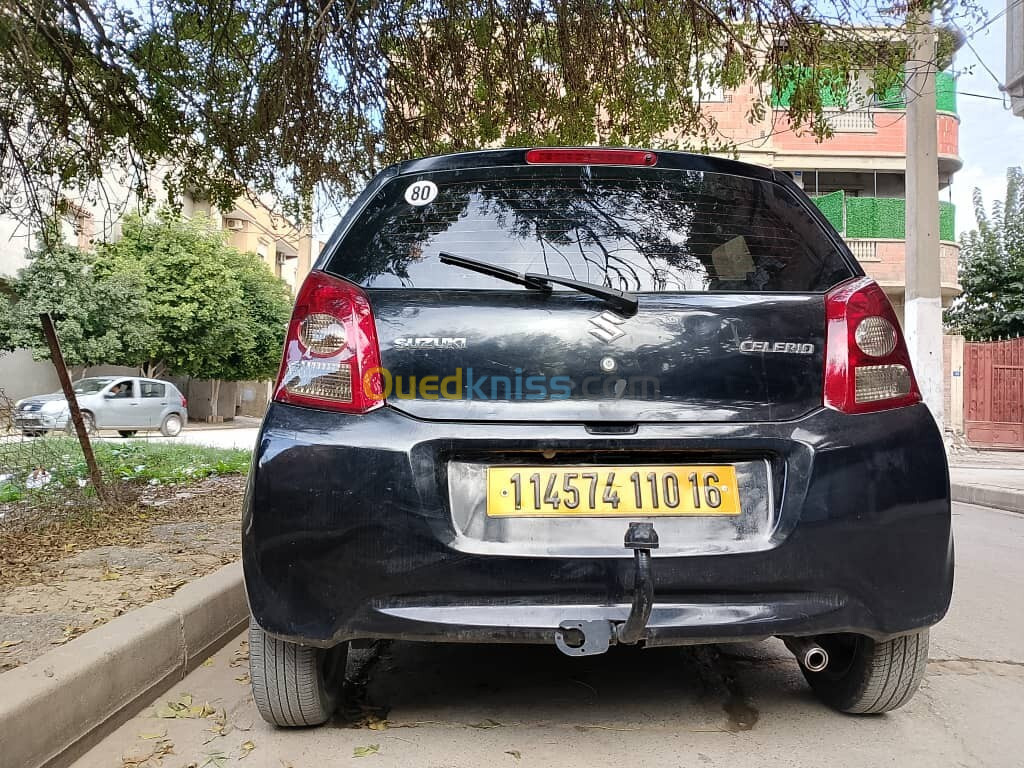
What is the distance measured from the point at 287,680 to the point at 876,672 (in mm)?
1674

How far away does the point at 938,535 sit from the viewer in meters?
2.29

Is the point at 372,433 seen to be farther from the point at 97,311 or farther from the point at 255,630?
the point at 97,311

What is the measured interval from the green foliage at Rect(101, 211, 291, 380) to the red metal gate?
2314cm

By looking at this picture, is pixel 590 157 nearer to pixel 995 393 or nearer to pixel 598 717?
pixel 598 717

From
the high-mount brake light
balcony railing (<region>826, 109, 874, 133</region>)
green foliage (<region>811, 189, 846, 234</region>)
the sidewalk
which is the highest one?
balcony railing (<region>826, 109, 874, 133</region>)

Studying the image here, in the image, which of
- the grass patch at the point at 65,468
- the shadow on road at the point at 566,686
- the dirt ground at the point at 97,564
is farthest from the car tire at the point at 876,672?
the grass patch at the point at 65,468

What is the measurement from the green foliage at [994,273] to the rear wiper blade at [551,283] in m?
25.2

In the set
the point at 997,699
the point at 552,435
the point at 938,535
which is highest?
the point at 552,435

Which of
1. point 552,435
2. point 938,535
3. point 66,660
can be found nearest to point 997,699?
point 938,535

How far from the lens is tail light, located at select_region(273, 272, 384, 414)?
2277 millimetres

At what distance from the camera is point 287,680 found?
95.8 inches

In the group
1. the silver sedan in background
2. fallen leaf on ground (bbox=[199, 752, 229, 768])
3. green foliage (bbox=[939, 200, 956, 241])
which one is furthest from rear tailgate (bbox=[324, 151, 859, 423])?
green foliage (bbox=[939, 200, 956, 241])

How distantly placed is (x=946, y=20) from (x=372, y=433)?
635 cm

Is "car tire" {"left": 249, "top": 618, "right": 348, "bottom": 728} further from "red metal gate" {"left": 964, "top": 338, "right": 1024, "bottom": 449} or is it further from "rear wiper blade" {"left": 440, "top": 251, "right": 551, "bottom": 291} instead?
"red metal gate" {"left": 964, "top": 338, "right": 1024, "bottom": 449}
